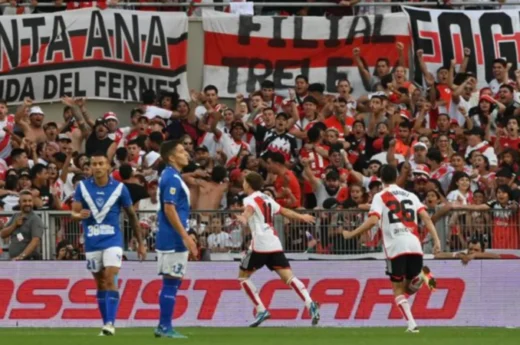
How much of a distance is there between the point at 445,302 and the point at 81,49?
855 centimetres

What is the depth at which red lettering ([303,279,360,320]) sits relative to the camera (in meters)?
22.2

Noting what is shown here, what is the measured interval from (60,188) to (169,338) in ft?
24.3

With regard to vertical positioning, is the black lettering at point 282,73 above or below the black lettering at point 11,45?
below

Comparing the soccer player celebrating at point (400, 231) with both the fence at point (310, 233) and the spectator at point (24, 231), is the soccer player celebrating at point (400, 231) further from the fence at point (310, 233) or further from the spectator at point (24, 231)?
the spectator at point (24, 231)

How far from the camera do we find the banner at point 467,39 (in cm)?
2716

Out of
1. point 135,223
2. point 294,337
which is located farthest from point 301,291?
point 135,223

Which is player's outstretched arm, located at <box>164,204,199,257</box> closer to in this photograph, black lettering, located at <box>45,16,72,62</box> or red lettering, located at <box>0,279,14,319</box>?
red lettering, located at <box>0,279,14,319</box>

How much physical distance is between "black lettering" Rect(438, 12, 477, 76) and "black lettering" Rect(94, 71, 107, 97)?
19.6 ft

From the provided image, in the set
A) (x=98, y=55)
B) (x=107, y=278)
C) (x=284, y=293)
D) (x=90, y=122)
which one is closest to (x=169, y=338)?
(x=107, y=278)

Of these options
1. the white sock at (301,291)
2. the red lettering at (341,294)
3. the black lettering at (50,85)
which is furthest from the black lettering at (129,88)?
the white sock at (301,291)

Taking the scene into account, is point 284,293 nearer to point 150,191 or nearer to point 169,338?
point 150,191

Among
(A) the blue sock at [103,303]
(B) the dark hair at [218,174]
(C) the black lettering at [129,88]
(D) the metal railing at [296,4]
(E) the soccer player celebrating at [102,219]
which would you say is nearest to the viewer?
(A) the blue sock at [103,303]

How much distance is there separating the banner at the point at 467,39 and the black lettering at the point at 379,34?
420mm

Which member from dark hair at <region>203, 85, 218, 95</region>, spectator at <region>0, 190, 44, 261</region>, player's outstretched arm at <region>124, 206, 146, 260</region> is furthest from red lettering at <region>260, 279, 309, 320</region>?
dark hair at <region>203, 85, 218, 95</region>
